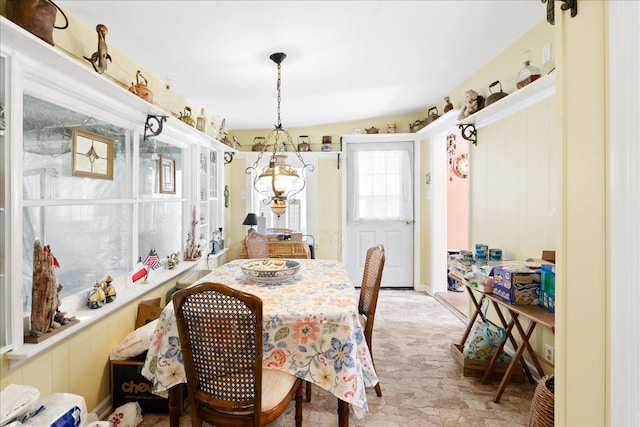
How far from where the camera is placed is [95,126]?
6.42 ft

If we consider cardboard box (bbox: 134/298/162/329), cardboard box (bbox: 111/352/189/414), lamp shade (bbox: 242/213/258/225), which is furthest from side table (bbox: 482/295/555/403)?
lamp shade (bbox: 242/213/258/225)

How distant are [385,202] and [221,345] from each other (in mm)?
3613

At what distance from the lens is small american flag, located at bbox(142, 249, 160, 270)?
249cm

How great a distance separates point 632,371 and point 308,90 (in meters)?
3.06

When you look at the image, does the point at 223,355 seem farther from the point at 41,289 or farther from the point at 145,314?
the point at 145,314

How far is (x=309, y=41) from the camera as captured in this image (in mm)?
2209

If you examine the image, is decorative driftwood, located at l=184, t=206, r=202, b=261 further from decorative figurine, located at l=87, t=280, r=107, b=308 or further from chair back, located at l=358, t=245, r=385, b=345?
chair back, located at l=358, t=245, r=385, b=345

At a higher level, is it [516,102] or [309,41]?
[309,41]

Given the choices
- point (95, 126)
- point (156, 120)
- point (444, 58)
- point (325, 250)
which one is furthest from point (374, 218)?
point (95, 126)

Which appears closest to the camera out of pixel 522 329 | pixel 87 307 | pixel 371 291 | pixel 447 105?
pixel 87 307

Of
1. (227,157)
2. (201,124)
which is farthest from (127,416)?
(227,157)

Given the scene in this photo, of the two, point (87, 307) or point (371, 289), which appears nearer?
point (87, 307)

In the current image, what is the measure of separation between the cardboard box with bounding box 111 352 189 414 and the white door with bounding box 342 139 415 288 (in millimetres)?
3053

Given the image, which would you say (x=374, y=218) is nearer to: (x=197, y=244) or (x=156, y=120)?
(x=197, y=244)
